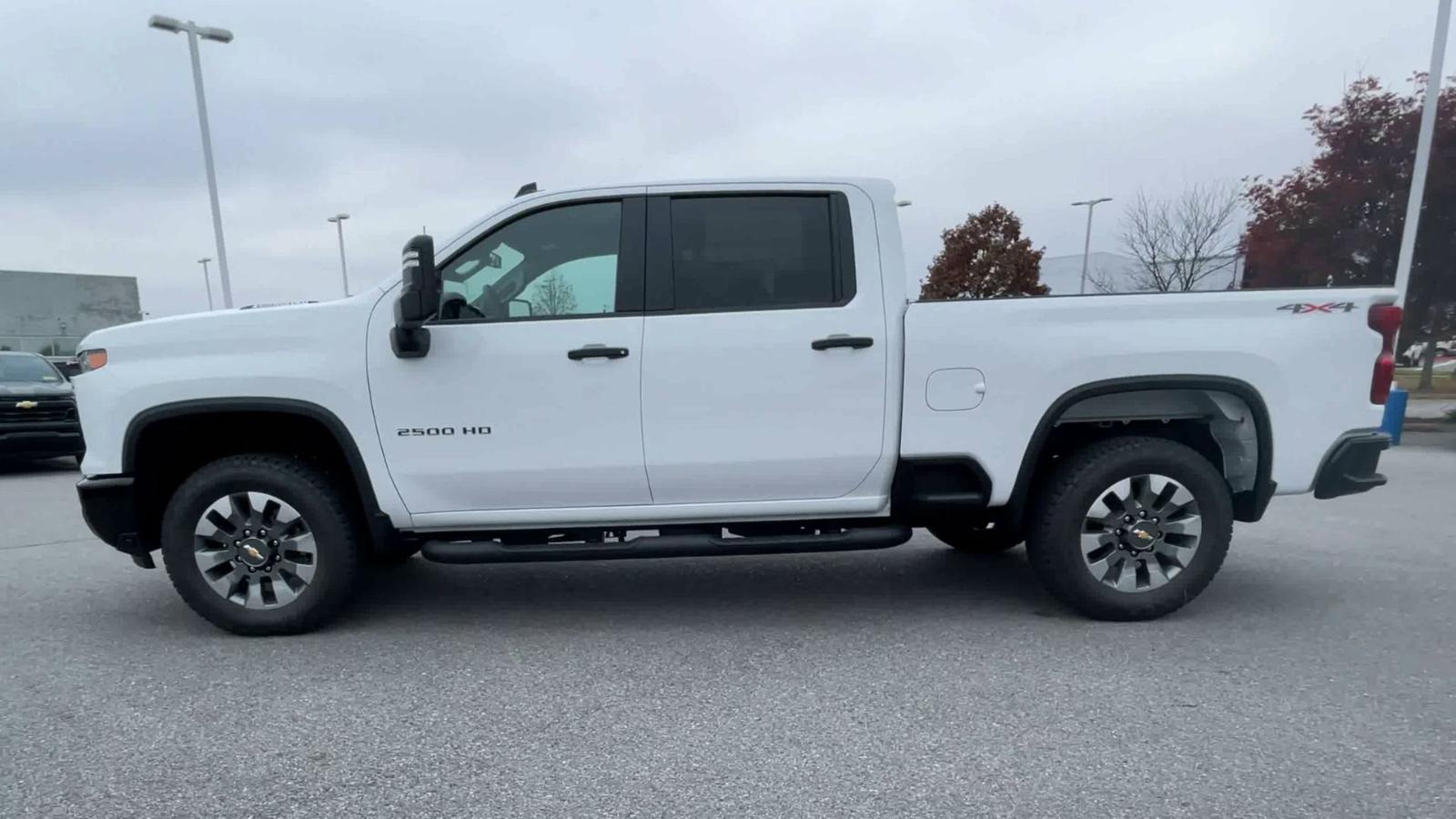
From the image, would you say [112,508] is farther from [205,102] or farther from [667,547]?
[205,102]

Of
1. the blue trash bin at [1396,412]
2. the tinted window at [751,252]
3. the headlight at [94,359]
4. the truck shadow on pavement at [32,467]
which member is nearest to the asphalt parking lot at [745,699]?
the headlight at [94,359]

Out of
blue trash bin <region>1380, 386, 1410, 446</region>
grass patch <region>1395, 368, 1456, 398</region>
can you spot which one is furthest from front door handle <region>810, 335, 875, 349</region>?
grass patch <region>1395, 368, 1456, 398</region>

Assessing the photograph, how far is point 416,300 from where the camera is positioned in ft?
11.2

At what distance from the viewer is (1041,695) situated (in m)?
3.07

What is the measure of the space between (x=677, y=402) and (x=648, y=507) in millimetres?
532

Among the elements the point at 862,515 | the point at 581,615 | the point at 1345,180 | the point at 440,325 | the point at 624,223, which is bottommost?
the point at 581,615

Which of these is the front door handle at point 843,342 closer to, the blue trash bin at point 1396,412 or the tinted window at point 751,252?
the tinted window at point 751,252

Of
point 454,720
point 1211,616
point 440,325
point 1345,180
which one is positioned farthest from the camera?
point 1345,180

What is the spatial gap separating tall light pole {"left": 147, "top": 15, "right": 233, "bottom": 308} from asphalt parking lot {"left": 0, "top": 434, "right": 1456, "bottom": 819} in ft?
41.9

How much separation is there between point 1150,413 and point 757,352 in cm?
190

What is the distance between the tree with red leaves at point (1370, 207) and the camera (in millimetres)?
13453

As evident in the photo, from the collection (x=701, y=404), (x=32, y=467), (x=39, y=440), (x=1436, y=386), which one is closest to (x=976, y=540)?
(x=701, y=404)

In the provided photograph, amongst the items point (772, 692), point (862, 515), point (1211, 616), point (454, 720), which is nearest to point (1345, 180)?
point (1211, 616)

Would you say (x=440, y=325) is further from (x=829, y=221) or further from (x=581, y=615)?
(x=829, y=221)
